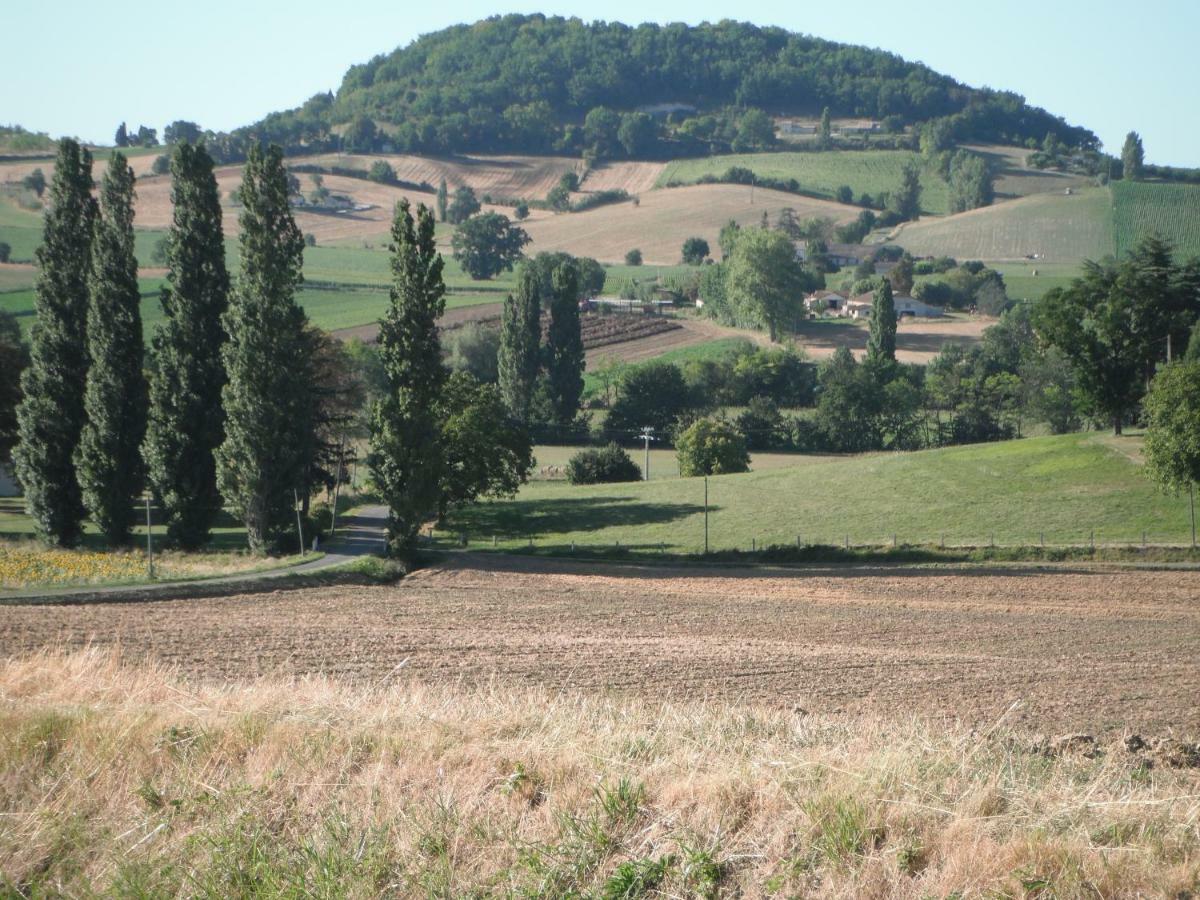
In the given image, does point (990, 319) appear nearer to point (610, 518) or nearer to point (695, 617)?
point (610, 518)

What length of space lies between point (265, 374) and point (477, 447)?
14453mm

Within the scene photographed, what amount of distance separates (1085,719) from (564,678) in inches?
370

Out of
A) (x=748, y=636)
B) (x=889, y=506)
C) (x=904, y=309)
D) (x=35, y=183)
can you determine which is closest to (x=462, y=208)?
(x=35, y=183)

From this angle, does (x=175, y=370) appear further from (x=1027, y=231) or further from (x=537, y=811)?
(x=1027, y=231)

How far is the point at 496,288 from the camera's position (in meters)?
139

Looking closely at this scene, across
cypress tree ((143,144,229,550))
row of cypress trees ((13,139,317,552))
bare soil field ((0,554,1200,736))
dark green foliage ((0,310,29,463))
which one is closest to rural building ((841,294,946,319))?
dark green foliage ((0,310,29,463))

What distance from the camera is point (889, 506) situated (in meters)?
52.6

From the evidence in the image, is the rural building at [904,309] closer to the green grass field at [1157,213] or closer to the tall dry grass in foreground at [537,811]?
the green grass field at [1157,213]

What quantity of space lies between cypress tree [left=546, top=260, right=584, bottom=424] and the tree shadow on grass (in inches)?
1134

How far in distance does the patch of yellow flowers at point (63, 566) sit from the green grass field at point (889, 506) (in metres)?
15.2

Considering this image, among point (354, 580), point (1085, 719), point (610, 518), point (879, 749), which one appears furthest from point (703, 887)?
point (610, 518)

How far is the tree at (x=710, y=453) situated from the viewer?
6912cm

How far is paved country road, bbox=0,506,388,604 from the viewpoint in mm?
33469

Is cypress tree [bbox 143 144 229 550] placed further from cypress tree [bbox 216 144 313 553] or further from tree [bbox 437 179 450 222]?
tree [bbox 437 179 450 222]
